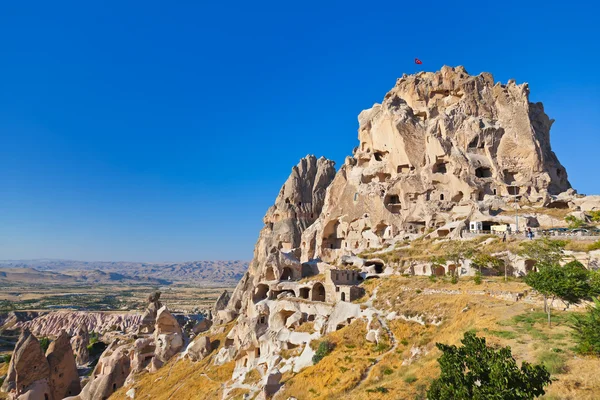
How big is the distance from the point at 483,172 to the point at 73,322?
114 m

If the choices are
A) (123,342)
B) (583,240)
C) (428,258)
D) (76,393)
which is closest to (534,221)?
(583,240)

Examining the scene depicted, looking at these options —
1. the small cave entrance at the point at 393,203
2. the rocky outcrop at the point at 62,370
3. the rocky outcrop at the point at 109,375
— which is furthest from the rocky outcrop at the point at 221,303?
the small cave entrance at the point at 393,203

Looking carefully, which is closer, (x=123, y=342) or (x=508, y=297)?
(x=508, y=297)

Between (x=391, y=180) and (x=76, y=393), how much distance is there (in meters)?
51.9

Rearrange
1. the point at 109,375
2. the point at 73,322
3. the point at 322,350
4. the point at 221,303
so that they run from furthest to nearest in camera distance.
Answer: the point at 73,322 → the point at 221,303 → the point at 109,375 → the point at 322,350

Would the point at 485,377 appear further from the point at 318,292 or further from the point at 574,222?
the point at 574,222

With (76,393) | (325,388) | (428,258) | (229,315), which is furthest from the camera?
(229,315)

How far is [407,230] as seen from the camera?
58.9m

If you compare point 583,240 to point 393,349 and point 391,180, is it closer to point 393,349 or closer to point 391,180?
point 393,349

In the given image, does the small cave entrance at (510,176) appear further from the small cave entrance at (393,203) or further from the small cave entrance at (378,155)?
the small cave entrance at (378,155)

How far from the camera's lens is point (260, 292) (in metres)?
48.8

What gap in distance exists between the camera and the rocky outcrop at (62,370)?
4522cm

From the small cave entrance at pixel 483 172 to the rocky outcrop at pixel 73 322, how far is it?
91.0 metres

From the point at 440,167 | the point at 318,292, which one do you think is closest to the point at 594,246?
the point at 318,292
